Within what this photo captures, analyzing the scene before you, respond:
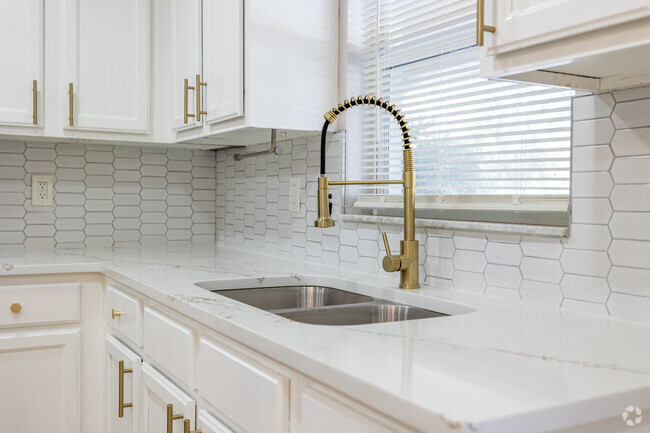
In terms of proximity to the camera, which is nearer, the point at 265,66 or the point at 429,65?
the point at 429,65

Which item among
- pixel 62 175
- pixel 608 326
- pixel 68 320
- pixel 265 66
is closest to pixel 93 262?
pixel 68 320

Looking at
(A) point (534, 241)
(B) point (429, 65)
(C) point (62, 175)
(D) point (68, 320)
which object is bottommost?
(D) point (68, 320)

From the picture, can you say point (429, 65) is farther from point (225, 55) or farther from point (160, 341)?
point (160, 341)

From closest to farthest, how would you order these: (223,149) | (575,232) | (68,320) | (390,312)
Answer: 1. (575,232)
2. (390,312)
3. (68,320)
4. (223,149)

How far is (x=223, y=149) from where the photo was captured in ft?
9.67

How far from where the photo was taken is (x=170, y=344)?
1.48 metres

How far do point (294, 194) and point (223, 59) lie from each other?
0.55m

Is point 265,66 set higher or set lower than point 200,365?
higher

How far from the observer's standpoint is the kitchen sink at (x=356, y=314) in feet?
4.84

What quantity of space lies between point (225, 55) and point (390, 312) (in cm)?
102

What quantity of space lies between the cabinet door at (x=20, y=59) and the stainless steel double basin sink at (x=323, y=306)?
3.78 feet

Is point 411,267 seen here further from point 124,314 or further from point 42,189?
point 42,189

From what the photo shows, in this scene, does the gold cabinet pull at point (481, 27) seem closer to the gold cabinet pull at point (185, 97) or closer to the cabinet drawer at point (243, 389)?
the cabinet drawer at point (243, 389)

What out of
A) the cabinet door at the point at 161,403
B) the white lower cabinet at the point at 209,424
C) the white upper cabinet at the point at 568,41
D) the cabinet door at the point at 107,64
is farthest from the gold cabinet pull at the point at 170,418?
the cabinet door at the point at 107,64
